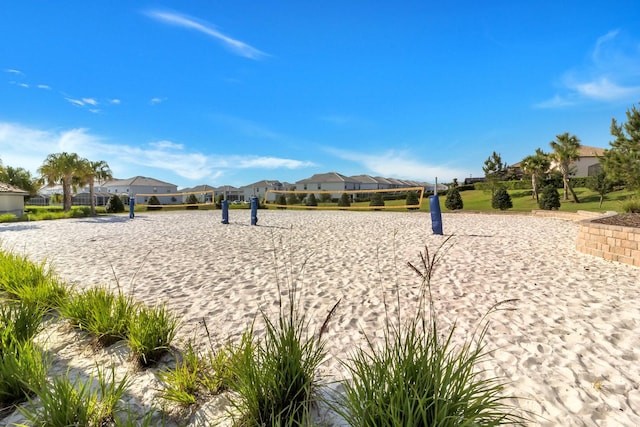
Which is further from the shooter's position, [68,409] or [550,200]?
[550,200]

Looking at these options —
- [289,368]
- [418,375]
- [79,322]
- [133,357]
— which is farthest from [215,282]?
[418,375]

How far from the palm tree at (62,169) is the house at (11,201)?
1838mm

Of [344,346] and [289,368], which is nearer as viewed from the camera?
[289,368]

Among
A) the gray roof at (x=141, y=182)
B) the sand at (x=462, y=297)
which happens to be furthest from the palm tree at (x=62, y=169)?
the gray roof at (x=141, y=182)

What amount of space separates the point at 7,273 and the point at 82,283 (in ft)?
2.82

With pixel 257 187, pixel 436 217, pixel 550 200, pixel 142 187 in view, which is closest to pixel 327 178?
pixel 257 187

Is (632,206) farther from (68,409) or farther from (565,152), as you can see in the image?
(565,152)

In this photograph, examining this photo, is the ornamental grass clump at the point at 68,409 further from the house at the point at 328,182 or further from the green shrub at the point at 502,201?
the house at the point at 328,182

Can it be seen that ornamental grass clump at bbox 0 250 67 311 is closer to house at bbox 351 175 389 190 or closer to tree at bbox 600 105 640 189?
tree at bbox 600 105 640 189

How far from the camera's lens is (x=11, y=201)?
20516 millimetres

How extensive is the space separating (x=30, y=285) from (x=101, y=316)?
1569 mm

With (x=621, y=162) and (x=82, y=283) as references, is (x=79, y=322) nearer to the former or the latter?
(x=82, y=283)

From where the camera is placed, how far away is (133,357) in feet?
8.29

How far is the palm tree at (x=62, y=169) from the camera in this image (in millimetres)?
20781
